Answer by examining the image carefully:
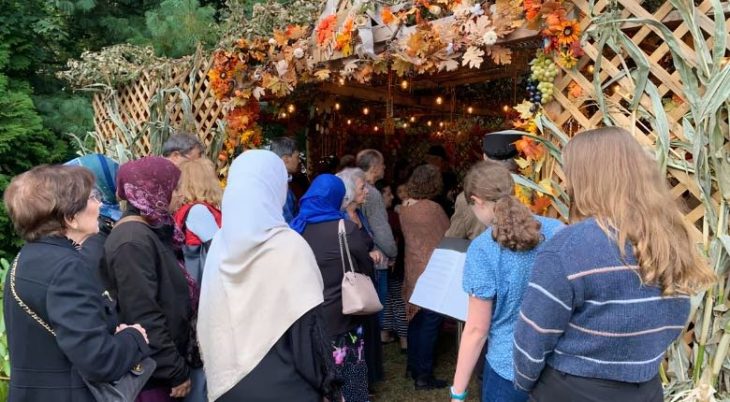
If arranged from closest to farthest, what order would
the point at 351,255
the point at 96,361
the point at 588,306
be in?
the point at 588,306 < the point at 96,361 < the point at 351,255

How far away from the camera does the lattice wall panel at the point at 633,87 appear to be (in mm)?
2668

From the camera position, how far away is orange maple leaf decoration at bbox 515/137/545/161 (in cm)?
314

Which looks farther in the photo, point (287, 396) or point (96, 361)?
point (287, 396)

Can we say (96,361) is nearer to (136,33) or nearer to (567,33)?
(567,33)

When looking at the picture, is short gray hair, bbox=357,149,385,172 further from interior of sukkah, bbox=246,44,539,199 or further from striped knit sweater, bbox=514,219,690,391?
striped knit sweater, bbox=514,219,690,391

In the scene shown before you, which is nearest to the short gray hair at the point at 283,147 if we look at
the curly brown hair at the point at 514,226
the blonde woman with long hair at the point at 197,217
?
the blonde woman with long hair at the point at 197,217

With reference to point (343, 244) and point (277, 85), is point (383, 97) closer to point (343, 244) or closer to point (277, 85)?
point (277, 85)

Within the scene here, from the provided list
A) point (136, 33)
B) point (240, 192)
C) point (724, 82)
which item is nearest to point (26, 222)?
point (240, 192)

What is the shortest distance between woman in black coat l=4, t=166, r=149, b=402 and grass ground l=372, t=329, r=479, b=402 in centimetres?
275

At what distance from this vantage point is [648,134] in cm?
304

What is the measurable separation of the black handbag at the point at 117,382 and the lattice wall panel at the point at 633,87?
235cm

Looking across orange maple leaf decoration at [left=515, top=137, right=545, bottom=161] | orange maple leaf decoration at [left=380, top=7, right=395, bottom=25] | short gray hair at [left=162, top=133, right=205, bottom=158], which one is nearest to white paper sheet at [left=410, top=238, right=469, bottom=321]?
orange maple leaf decoration at [left=515, top=137, right=545, bottom=161]

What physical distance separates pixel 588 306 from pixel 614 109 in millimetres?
1763

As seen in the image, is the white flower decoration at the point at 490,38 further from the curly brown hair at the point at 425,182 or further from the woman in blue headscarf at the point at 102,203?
the woman in blue headscarf at the point at 102,203
